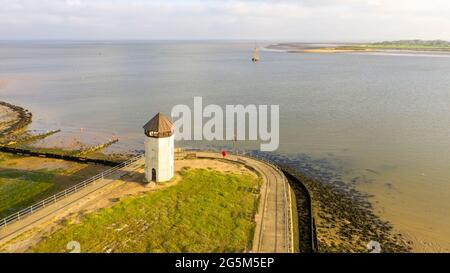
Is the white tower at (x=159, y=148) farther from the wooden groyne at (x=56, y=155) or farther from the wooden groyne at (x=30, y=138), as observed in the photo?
the wooden groyne at (x=30, y=138)

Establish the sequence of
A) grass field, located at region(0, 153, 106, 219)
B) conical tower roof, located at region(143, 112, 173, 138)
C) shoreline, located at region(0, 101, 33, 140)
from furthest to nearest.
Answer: shoreline, located at region(0, 101, 33, 140) → grass field, located at region(0, 153, 106, 219) → conical tower roof, located at region(143, 112, 173, 138)

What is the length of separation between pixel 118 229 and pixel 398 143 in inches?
1943

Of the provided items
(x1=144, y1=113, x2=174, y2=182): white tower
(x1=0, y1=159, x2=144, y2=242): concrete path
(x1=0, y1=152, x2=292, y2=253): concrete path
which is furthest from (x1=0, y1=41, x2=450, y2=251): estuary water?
(x1=144, y1=113, x2=174, y2=182): white tower

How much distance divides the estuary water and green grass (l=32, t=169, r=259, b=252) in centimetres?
1676

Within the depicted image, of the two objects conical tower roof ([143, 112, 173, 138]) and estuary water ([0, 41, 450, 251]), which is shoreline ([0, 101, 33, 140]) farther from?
conical tower roof ([143, 112, 173, 138])

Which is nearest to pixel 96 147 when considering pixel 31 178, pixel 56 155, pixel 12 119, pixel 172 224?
pixel 56 155

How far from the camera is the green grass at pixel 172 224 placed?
96.4 ft

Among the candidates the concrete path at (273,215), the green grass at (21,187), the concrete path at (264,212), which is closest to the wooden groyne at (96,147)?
the green grass at (21,187)

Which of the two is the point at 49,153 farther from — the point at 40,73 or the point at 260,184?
the point at 40,73

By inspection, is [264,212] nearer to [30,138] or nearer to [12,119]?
[30,138]

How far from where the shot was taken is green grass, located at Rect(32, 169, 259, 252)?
29391 mm

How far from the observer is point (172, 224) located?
1292 inches

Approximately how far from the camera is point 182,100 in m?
101
